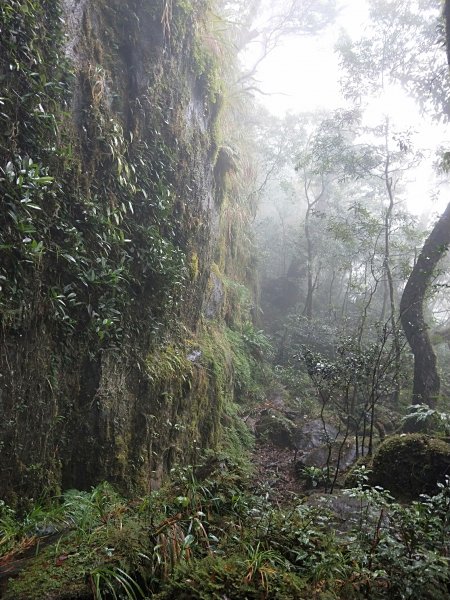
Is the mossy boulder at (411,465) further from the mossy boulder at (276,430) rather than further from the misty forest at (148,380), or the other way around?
the mossy boulder at (276,430)

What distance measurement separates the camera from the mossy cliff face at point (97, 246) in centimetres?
384

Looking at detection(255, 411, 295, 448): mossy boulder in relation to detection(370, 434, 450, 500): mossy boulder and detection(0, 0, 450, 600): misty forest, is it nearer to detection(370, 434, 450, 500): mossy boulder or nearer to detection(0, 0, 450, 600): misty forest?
detection(0, 0, 450, 600): misty forest

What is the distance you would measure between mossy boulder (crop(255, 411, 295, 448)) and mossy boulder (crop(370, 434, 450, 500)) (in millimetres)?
4398

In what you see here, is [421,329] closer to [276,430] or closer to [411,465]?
[276,430]

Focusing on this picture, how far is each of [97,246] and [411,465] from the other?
4459mm

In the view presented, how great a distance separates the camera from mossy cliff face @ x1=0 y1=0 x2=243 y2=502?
384 centimetres

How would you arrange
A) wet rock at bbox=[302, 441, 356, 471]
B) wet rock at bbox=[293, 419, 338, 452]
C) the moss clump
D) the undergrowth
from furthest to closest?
wet rock at bbox=[293, 419, 338, 452], wet rock at bbox=[302, 441, 356, 471], the undergrowth, the moss clump

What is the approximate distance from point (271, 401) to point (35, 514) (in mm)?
8786

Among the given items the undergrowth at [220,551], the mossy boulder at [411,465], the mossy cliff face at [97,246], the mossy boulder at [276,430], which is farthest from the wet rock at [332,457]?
the undergrowth at [220,551]

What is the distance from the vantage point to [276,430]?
9703 mm

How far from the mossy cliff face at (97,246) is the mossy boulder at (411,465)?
291cm

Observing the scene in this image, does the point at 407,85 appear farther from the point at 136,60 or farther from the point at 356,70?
the point at 136,60

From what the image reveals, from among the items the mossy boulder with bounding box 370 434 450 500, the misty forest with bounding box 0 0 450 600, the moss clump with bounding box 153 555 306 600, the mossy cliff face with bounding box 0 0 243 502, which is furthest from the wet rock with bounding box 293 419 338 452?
the moss clump with bounding box 153 555 306 600

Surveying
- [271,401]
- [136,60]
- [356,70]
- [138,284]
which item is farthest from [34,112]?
[356,70]
